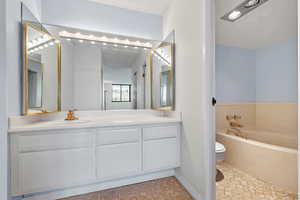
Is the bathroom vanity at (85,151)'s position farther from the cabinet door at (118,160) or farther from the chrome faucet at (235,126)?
the chrome faucet at (235,126)

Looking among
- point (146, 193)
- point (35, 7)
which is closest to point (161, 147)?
point (146, 193)

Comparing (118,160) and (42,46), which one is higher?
(42,46)

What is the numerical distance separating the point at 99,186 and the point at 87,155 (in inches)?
18.0

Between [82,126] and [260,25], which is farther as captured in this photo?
[260,25]

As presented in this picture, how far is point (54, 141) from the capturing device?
4.27ft

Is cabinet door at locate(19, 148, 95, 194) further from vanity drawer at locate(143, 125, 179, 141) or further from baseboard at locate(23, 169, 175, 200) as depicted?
vanity drawer at locate(143, 125, 179, 141)

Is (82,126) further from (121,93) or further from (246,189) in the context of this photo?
(246,189)

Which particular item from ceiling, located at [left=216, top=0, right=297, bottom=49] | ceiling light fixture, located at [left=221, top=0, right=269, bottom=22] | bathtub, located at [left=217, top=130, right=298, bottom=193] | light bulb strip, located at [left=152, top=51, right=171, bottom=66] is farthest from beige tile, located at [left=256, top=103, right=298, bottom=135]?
light bulb strip, located at [left=152, top=51, right=171, bottom=66]

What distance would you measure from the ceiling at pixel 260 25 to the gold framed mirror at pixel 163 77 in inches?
34.4

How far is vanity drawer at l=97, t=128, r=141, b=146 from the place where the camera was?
1448 mm

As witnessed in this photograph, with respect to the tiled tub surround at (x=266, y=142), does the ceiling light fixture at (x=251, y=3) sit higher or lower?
higher

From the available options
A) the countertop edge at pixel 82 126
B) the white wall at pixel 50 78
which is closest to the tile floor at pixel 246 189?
the countertop edge at pixel 82 126

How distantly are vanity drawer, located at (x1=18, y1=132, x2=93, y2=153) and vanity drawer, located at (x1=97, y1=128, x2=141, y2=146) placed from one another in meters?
0.11

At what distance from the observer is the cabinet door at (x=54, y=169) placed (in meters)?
1.24
